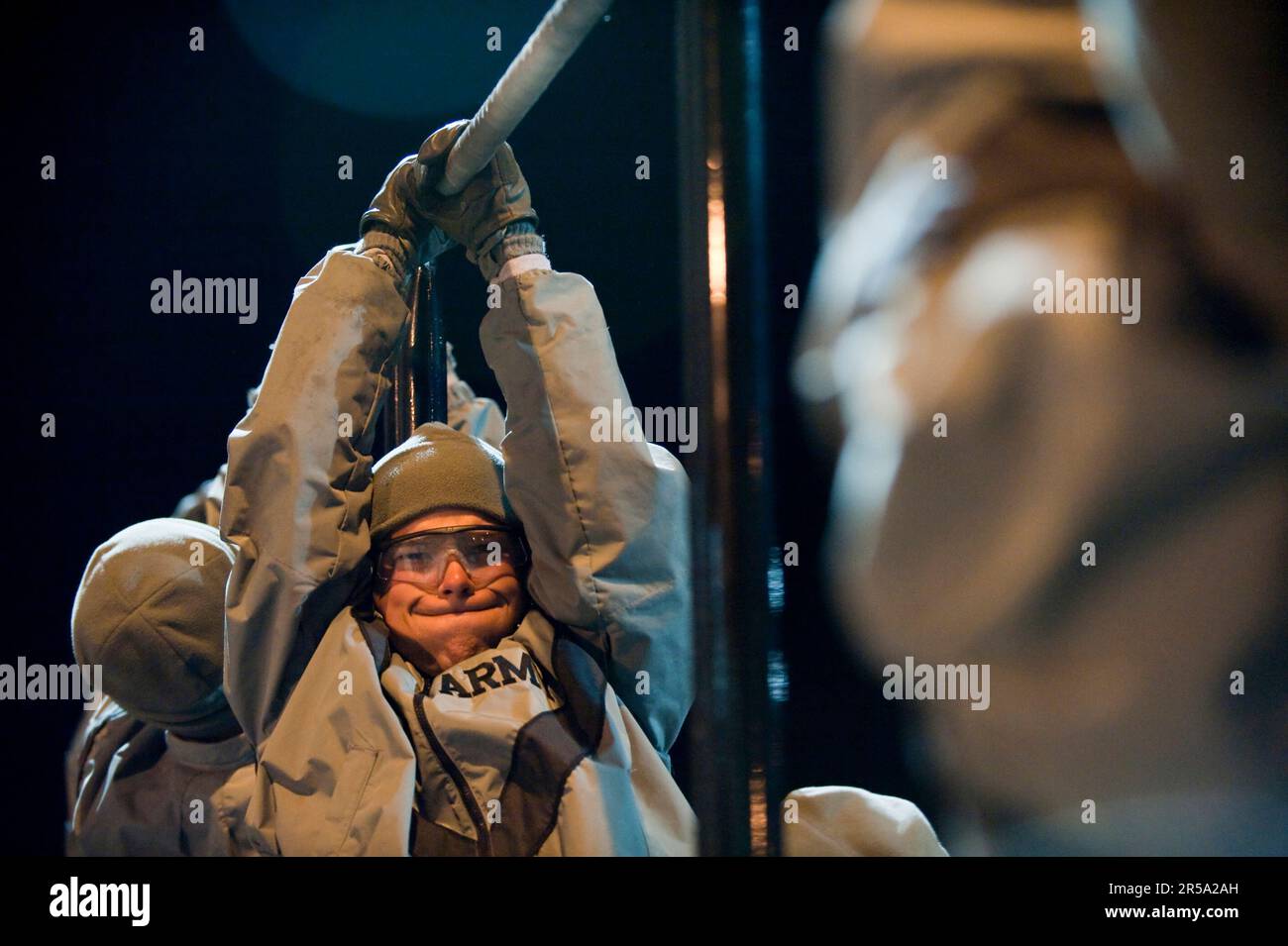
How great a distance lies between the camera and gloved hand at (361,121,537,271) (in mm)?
1062

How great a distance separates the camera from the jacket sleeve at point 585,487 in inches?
39.9

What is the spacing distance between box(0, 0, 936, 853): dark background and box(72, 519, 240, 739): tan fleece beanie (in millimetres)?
375

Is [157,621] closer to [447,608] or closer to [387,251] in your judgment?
[447,608]

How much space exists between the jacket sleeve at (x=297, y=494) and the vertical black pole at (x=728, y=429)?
1.90ft

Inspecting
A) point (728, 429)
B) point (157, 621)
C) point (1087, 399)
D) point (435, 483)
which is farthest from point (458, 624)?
point (1087, 399)

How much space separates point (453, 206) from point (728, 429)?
69cm

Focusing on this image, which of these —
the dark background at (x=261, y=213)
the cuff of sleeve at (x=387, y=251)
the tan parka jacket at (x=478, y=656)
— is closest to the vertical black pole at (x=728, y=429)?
the tan parka jacket at (x=478, y=656)

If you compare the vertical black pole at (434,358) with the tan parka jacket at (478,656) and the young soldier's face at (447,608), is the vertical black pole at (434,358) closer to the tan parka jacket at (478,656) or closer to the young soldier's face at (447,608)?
the tan parka jacket at (478,656)

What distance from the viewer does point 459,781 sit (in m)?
0.99

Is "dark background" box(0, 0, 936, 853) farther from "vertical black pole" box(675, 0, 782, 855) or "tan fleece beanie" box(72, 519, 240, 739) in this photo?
"vertical black pole" box(675, 0, 782, 855)

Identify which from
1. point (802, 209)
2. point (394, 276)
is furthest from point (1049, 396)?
point (394, 276)

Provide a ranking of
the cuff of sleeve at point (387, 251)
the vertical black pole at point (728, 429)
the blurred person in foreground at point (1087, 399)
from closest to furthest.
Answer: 1. the vertical black pole at point (728, 429)
2. the cuff of sleeve at point (387, 251)
3. the blurred person in foreground at point (1087, 399)

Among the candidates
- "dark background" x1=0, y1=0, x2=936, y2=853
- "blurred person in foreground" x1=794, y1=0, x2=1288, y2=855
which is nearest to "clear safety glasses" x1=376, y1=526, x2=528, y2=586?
"dark background" x1=0, y1=0, x2=936, y2=853
